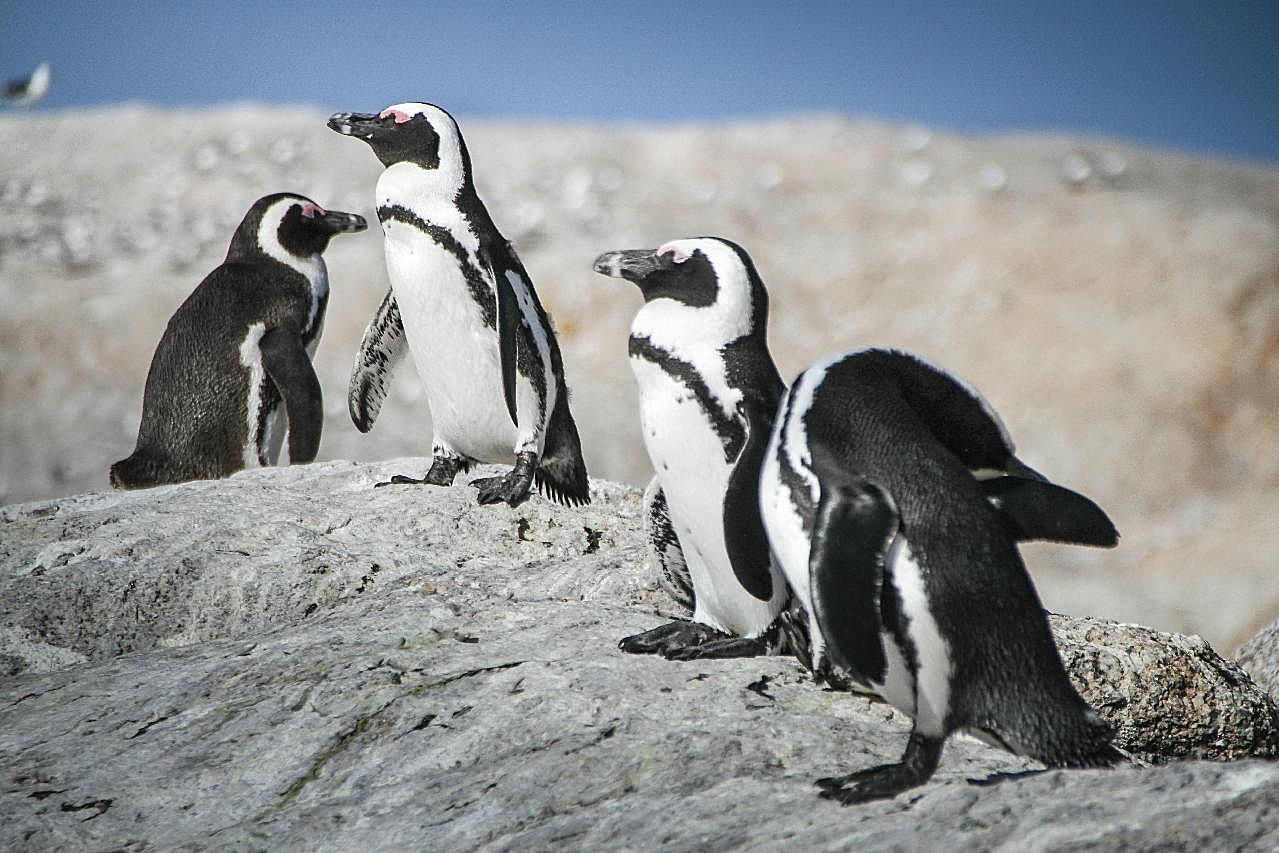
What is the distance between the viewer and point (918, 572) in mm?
2156

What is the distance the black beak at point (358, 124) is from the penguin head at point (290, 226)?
2.73ft

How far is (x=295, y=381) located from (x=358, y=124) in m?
1.12

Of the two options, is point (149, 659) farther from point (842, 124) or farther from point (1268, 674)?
point (842, 124)

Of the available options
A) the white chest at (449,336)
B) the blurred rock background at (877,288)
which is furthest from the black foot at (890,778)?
the blurred rock background at (877,288)

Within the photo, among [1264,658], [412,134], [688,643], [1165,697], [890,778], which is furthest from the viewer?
[412,134]

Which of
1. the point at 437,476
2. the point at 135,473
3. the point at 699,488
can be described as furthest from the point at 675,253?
the point at 135,473

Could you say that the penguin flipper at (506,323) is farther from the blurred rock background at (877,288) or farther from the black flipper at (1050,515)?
the blurred rock background at (877,288)

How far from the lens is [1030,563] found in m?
9.10

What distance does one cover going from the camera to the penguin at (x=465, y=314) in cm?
422

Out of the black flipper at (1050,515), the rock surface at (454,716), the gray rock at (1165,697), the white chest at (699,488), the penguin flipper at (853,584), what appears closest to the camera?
the rock surface at (454,716)

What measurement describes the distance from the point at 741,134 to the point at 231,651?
13.1 m

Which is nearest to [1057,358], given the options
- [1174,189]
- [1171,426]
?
[1171,426]

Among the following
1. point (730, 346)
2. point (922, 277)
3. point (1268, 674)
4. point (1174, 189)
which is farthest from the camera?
point (1174, 189)

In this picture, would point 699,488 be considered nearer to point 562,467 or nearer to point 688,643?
point 688,643
